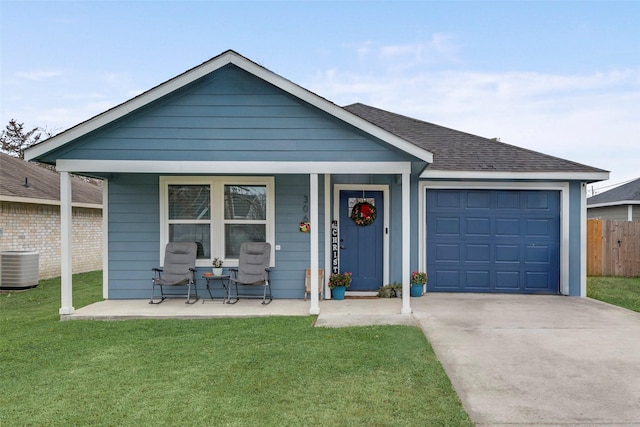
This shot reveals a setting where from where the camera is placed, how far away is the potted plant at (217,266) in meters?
6.86

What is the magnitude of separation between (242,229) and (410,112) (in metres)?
19.9

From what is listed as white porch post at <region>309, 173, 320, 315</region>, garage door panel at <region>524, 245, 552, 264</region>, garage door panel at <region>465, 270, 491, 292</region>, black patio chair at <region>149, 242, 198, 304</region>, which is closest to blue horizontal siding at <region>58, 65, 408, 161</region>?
white porch post at <region>309, 173, 320, 315</region>

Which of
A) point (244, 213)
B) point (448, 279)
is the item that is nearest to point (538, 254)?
point (448, 279)

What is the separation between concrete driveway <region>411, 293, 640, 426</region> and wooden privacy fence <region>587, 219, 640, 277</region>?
17.6 feet

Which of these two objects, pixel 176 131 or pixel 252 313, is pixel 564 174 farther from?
pixel 176 131

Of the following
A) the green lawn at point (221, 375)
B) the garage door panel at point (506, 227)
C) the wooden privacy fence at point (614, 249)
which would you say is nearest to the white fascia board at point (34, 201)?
the green lawn at point (221, 375)

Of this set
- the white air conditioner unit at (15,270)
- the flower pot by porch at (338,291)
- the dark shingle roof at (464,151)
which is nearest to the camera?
the flower pot by porch at (338,291)

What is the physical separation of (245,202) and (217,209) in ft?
1.63

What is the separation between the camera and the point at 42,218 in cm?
A: 1109

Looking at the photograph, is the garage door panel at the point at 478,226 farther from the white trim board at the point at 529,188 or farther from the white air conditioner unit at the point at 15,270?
the white air conditioner unit at the point at 15,270

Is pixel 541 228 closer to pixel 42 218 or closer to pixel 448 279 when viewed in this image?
pixel 448 279

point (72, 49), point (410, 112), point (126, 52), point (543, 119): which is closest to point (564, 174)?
point (543, 119)

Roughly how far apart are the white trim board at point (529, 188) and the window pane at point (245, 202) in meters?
2.97

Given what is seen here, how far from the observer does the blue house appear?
5.88 m
